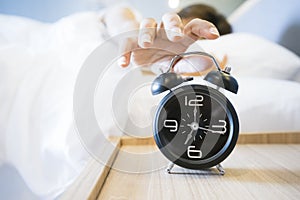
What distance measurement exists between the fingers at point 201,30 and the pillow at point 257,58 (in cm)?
67

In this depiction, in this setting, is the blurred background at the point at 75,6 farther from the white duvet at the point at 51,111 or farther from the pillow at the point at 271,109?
the pillow at the point at 271,109

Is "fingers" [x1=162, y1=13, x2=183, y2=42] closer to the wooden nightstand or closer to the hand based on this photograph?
the hand

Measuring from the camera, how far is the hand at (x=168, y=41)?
0.57 metres

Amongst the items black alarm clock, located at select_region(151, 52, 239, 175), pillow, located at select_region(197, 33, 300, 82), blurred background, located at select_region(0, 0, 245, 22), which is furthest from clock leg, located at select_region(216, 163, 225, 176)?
blurred background, located at select_region(0, 0, 245, 22)

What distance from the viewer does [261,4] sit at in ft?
4.92

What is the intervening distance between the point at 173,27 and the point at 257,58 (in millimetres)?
831

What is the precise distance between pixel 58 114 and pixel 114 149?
21 cm

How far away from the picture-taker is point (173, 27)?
0.58 meters

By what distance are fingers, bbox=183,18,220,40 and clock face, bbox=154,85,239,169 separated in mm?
107

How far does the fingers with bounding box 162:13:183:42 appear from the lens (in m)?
0.56

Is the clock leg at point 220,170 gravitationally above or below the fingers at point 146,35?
below

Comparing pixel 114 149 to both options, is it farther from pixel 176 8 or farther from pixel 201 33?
pixel 176 8

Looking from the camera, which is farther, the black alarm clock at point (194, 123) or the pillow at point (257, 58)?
the pillow at point (257, 58)

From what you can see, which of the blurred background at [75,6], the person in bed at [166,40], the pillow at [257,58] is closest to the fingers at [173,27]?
the person in bed at [166,40]
